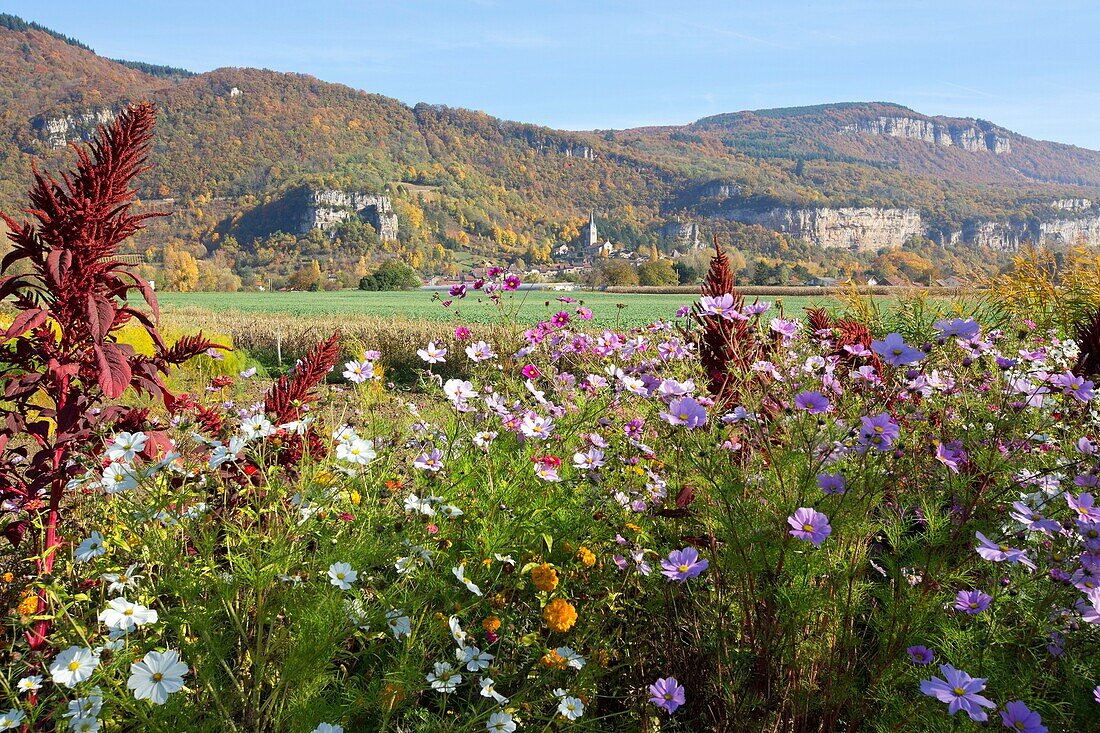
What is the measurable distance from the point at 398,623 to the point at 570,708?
50cm

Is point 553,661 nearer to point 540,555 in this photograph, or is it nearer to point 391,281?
A: point 540,555

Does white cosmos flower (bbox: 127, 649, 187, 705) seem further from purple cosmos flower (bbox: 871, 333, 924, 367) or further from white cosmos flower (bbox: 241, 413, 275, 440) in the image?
purple cosmos flower (bbox: 871, 333, 924, 367)

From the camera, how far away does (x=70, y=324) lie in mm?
2408

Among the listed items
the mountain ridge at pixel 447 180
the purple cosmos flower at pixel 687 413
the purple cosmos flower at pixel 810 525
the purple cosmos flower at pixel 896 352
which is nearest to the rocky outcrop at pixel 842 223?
the mountain ridge at pixel 447 180

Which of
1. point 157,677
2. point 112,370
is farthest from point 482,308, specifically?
point 157,677

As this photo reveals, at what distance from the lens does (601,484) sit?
2.60 meters

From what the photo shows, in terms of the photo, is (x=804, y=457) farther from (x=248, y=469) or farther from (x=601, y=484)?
(x=248, y=469)

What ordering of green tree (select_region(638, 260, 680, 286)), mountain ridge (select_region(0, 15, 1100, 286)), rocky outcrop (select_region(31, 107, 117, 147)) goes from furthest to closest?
rocky outcrop (select_region(31, 107, 117, 147)) → mountain ridge (select_region(0, 15, 1100, 286)) → green tree (select_region(638, 260, 680, 286))

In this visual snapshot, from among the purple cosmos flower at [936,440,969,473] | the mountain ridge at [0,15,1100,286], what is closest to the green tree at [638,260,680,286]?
the purple cosmos flower at [936,440,969,473]

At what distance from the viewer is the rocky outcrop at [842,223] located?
4712 inches

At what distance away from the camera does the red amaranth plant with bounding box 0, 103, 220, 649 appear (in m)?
2.30

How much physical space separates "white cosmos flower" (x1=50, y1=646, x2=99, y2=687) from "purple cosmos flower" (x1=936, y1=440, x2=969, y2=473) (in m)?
2.20

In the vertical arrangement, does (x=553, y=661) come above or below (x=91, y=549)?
below

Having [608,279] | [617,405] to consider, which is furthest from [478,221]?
[617,405]
